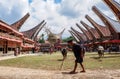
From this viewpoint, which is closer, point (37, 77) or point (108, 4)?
point (37, 77)

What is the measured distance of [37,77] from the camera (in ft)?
46.5

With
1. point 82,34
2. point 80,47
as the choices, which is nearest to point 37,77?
point 80,47

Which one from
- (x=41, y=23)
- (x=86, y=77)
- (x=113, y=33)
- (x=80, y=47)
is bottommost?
(x=86, y=77)

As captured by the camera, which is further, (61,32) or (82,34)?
(61,32)

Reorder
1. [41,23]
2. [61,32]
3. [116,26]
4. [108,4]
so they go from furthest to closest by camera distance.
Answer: [61,32], [41,23], [116,26], [108,4]

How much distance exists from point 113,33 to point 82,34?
66.4m

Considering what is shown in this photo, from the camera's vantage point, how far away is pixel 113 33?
95.9 m

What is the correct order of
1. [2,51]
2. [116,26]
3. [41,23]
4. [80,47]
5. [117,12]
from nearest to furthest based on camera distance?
[80,47]
[2,51]
[117,12]
[116,26]
[41,23]

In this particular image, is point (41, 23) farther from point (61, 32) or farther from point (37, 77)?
point (37, 77)

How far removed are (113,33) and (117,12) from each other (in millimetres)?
37039

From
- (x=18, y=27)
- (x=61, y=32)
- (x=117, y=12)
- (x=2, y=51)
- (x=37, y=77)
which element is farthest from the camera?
(x=61, y=32)

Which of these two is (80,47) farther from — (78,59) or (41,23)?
(41,23)

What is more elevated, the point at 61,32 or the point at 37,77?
the point at 61,32

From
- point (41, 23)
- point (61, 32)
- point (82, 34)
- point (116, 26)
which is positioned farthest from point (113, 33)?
point (61, 32)
